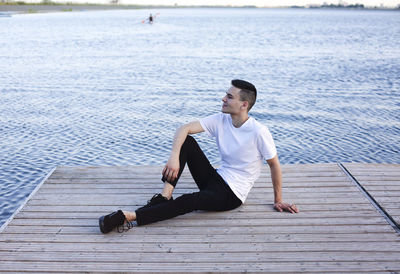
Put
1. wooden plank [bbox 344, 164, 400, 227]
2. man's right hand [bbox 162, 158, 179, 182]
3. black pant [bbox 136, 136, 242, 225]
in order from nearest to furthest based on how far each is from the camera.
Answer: black pant [bbox 136, 136, 242, 225]
man's right hand [bbox 162, 158, 179, 182]
wooden plank [bbox 344, 164, 400, 227]

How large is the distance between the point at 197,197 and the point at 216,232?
17.4 inches

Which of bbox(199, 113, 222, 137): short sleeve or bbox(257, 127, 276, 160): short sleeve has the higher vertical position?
bbox(199, 113, 222, 137): short sleeve

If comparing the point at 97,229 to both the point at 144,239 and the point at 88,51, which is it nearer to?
the point at 144,239

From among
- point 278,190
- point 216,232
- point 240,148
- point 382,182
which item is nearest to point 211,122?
point 240,148

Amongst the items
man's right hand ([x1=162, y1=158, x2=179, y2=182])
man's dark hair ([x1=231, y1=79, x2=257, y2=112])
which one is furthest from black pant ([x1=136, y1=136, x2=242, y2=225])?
man's dark hair ([x1=231, y1=79, x2=257, y2=112])

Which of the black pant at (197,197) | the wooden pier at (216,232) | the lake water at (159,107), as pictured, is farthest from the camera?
the lake water at (159,107)

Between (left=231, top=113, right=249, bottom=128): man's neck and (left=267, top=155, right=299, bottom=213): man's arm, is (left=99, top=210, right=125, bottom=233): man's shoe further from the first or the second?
(left=267, top=155, right=299, bottom=213): man's arm

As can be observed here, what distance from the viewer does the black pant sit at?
13.9 feet

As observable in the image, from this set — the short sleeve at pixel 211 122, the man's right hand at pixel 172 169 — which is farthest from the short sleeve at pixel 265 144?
the man's right hand at pixel 172 169

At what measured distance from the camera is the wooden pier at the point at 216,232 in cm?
359

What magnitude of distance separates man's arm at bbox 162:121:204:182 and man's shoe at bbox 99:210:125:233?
66 cm

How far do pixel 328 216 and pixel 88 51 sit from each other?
27.4m

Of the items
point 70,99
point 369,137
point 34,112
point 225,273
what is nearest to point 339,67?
point 369,137

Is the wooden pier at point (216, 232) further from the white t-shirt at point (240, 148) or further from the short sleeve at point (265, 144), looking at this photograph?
the short sleeve at point (265, 144)
